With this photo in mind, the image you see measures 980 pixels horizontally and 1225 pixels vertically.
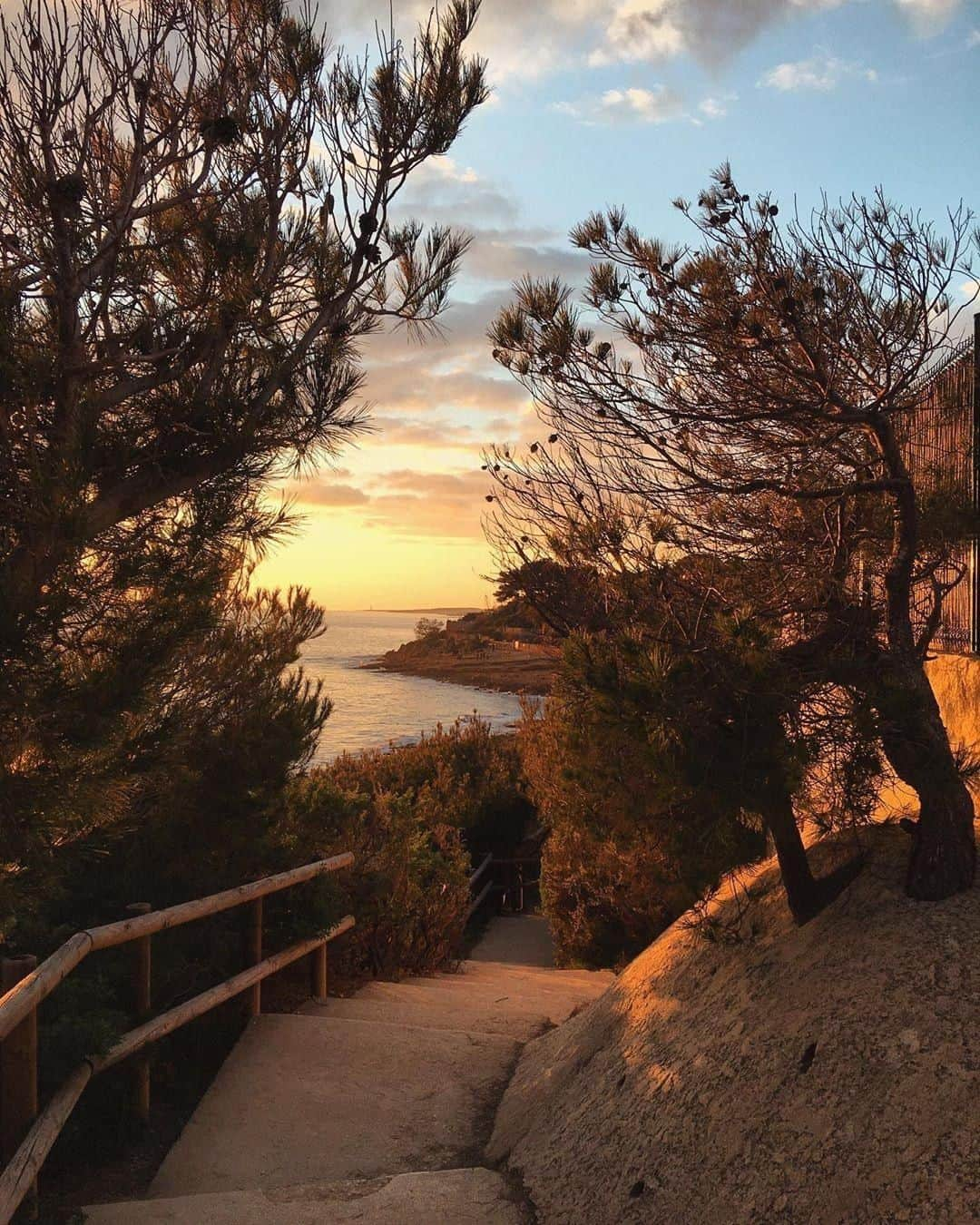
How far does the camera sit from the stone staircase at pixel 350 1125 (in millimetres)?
3549

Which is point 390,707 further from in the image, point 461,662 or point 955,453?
point 955,453

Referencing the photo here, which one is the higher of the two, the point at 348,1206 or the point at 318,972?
the point at 348,1206

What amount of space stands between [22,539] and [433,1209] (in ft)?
9.86

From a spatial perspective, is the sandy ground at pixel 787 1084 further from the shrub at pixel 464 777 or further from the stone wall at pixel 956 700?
the shrub at pixel 464 777

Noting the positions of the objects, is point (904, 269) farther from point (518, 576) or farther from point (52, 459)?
point (52, 459)

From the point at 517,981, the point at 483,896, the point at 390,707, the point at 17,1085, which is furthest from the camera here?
the point at 390,707

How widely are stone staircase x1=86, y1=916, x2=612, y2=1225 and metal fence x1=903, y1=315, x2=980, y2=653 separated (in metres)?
3.47

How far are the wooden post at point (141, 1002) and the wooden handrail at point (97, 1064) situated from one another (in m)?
0.08

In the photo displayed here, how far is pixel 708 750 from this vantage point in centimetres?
418

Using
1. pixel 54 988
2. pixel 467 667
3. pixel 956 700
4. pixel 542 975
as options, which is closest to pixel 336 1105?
pixel 54 988

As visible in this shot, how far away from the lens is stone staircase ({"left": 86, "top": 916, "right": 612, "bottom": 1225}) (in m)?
3.55

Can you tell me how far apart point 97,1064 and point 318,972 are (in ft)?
8.78

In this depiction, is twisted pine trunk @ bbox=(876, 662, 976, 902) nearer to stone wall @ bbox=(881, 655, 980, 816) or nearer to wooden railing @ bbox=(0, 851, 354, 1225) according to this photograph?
stone wall @ bbox=(881, 655, 980, 816)

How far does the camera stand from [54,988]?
11.9ft
